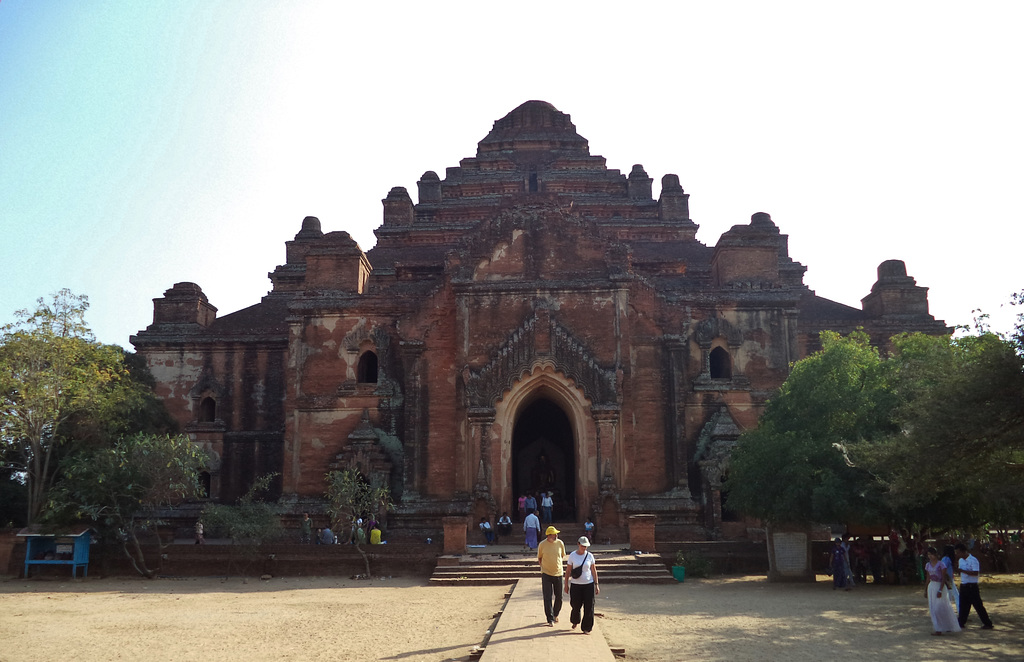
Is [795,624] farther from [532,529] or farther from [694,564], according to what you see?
[532,529]

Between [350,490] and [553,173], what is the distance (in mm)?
18604

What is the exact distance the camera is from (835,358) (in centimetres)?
2081

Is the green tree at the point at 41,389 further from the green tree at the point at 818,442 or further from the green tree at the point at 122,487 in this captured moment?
the green tree at the point at 818,442

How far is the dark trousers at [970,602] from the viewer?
13133 millimetres

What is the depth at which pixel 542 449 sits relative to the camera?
30.2 metres

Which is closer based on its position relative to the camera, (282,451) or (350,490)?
(350,490)

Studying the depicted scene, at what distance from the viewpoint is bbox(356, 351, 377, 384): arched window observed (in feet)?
91.5

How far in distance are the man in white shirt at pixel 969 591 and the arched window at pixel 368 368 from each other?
18.6 m

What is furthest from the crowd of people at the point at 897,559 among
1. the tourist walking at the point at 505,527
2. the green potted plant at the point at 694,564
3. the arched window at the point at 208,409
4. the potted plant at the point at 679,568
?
the arched window at the point at 208,409

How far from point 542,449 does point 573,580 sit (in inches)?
721

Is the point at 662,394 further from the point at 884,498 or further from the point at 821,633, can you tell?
the point at 821,633

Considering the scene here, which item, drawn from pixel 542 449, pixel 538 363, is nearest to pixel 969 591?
pixel 538 363

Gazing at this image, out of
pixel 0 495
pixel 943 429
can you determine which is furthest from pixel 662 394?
pixel 0 495

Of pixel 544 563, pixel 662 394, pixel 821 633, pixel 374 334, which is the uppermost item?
pixel 374 334
